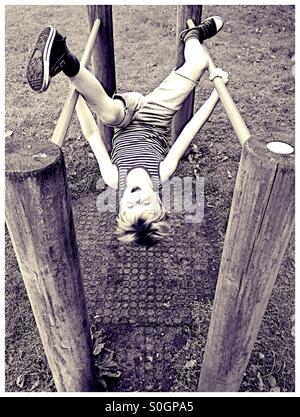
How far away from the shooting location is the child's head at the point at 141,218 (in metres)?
2.04

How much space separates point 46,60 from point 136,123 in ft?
2.74

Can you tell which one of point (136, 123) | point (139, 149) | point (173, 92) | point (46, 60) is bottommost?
point (139, 149)

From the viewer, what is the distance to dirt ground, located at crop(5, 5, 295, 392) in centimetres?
223

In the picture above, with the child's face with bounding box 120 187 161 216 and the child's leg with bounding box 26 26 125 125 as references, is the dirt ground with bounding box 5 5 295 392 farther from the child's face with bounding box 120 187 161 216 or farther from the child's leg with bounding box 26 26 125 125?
the child's face with bounding box 120 187 161 216

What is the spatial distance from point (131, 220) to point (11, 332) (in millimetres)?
1005

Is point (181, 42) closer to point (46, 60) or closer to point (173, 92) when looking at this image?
point (173, 92)

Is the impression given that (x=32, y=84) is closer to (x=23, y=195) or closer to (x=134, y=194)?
(x=134, y=194)

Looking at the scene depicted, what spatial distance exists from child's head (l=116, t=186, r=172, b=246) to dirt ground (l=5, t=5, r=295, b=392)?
54 centimetres

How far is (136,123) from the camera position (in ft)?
8.38

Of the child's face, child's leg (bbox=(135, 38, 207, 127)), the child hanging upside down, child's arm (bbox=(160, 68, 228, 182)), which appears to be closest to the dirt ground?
the child hanging upside down

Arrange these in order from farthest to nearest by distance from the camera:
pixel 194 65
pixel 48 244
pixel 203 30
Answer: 1. pixel 203 30
2. pixel 194 65
3. pixel 48 244

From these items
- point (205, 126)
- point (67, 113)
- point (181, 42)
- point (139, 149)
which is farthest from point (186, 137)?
point (205, 126)

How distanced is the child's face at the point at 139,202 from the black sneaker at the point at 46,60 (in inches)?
25.2

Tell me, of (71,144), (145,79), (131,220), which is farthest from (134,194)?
(145,79)
